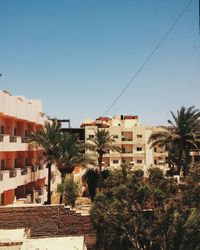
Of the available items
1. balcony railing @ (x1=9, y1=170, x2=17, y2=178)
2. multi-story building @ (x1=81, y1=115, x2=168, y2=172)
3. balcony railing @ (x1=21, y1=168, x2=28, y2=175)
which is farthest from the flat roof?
multi-story building @ (x1=81, y1=115, x2=168, y2=172)

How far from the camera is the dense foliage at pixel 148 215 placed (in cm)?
2284

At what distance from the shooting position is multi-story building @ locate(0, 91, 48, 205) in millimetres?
29430

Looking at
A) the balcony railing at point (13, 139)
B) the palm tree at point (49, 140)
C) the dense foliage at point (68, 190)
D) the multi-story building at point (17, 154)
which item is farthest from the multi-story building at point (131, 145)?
the balcony railing at point (13, 139)

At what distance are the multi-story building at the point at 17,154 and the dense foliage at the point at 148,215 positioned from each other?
8.33 meters

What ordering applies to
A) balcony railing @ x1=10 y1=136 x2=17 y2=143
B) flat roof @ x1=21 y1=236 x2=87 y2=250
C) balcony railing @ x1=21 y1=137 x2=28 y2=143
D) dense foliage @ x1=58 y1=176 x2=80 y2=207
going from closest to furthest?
flat roof @ x1=21 y1=236 x2=87 y2=250
balcony railing @ x1=10 y1=136 x2=17 y2=143
dense foliage @ x1=58 y1=176 x2=80 y2=207
balcony railing @ x1=21 y1=137 x2=28 y2=143

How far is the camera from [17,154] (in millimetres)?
35938

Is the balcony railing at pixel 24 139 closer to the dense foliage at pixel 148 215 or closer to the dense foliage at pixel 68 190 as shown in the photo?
the dense foliage at pixel 68 190

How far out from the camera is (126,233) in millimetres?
24359

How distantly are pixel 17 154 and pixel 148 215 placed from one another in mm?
15595

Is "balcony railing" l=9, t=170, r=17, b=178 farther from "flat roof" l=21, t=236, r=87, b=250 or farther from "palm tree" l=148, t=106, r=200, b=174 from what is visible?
"palm tree" l=148, t=106, r=200, b=174

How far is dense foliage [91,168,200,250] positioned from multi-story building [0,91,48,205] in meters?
8.33

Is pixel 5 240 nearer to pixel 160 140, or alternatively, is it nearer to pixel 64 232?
pixel 64 232

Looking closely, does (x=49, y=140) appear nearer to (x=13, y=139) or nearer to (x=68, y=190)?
(x=13, y=139)

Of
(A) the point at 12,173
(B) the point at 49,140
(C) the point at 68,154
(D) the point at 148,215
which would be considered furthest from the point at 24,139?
(D) the point at 148,215
